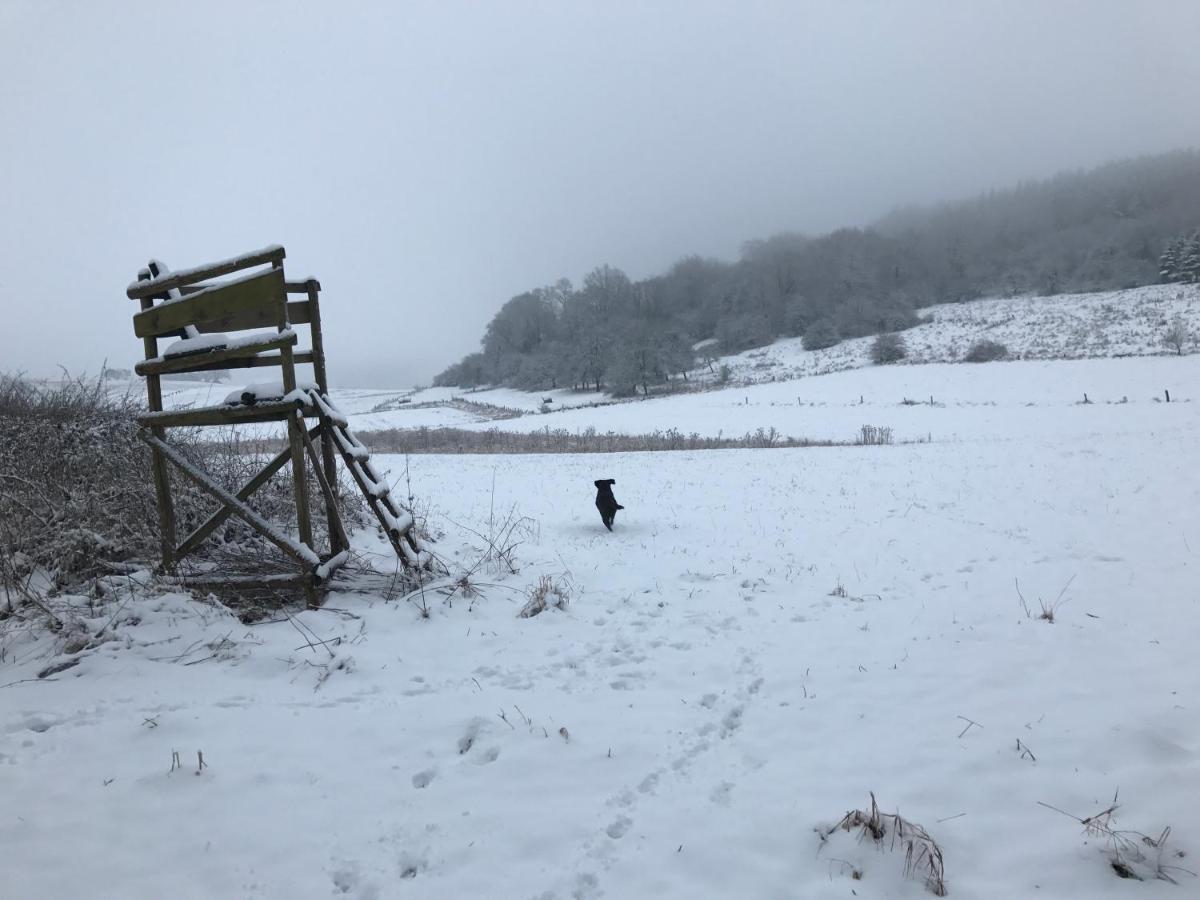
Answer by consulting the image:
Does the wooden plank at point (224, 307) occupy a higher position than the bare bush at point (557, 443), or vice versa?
the wooden plank at point (224, 307)

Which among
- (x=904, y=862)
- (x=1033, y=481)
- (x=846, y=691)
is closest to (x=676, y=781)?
(x=904, y=862)

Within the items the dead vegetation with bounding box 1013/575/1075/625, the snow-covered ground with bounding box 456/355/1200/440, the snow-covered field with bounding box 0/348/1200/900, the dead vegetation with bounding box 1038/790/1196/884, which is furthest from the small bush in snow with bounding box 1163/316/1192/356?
the dead vegetation with bounding box 1038/790/1196/884

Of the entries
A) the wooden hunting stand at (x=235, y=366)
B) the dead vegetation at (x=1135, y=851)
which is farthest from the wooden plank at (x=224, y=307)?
the dead vegetation at (x=1135, y=851)

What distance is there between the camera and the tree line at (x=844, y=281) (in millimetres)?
65000

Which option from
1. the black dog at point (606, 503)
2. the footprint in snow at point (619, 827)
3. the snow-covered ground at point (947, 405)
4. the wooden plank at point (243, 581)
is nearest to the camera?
the footprint in snow at point (619, 827)

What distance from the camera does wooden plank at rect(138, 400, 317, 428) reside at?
463cm

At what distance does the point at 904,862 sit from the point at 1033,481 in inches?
455

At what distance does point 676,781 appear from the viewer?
3145 millimetres

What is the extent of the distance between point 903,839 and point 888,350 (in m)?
55.5

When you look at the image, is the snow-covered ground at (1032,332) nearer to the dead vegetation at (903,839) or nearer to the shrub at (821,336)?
the shrub at (821,336)

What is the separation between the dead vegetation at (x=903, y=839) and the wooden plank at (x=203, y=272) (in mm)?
5506

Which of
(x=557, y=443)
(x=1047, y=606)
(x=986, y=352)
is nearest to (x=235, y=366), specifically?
(x=1047, y=606)

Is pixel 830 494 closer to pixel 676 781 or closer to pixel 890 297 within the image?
pixel 676 781

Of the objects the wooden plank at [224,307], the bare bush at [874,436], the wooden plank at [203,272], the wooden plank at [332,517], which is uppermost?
the wooden plank at [203,272]
